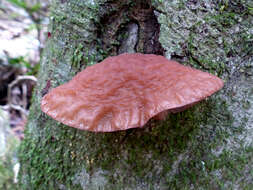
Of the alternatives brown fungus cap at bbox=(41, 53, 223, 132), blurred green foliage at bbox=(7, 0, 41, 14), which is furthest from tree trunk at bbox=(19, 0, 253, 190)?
blurred green foliage at bbox=(7, 0, 41, 14)

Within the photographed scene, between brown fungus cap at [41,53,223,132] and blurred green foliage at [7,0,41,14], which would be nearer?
brown fungus cap at [41,53,223,132]

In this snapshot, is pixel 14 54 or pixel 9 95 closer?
pixel 9 95

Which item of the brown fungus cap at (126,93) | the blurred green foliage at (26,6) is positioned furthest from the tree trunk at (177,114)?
the blurred green foliage at (26,6)

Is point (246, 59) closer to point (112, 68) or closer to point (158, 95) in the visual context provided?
point (158, 95)

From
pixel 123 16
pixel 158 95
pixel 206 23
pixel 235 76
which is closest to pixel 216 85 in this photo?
pixel 158 95

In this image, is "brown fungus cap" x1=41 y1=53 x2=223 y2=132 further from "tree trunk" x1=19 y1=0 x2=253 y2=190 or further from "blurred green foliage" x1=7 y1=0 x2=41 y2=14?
"blurred green foliage" x1=7 y1=0 x2=41 y2=14

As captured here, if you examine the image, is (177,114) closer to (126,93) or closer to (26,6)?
(126,93)
